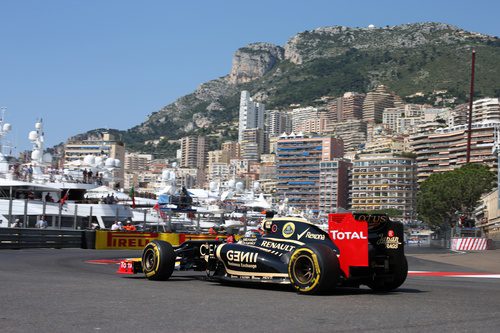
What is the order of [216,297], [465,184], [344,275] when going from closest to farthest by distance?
[216,297], [344,275], [465,184]

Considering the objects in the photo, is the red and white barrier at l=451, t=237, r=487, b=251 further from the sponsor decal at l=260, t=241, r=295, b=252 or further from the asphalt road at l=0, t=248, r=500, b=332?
the sponsor decal at l=260, t=241, r=295, b=252

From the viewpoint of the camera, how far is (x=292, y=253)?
12.2m

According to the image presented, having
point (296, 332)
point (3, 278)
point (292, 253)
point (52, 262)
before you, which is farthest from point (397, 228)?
point (52, 262)

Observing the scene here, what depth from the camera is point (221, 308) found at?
9.45m

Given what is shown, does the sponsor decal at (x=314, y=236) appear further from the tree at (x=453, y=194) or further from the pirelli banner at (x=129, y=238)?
the tree at (x=453, y=194)

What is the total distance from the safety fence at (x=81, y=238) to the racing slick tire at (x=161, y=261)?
1554cm

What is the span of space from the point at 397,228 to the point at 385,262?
0.57 m

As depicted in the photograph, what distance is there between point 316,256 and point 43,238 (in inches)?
843

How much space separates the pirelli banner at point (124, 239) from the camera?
33.5m

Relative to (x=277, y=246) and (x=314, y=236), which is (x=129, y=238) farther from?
(x=314, y=236)

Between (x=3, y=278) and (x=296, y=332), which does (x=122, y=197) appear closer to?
(x=3, y=278)

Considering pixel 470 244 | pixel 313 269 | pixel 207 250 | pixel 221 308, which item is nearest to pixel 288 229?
pixel 313 269

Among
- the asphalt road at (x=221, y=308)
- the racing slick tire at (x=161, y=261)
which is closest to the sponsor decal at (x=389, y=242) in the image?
the asphalt road at (x=221, y=308)

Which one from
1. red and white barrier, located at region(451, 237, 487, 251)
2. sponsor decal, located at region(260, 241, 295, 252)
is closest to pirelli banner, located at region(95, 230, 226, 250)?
red and white barrier, located at region(451, 237, 487, 251)
